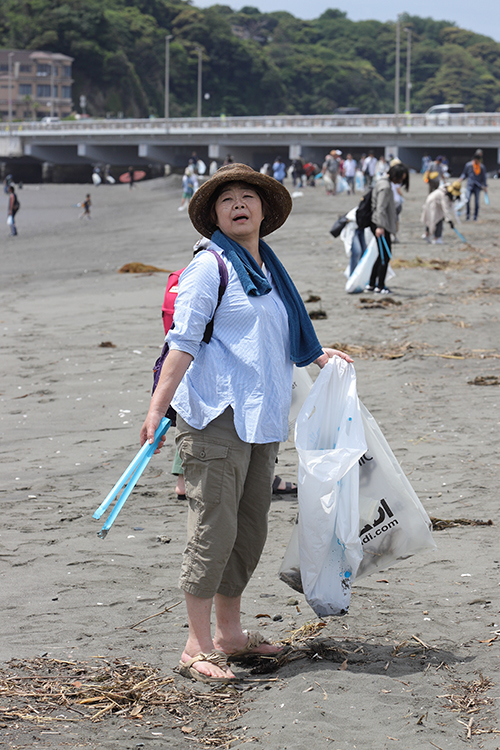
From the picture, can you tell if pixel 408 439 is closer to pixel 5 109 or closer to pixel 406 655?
pixel 406 655

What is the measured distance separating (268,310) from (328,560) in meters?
0.94

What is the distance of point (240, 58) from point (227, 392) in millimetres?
124703

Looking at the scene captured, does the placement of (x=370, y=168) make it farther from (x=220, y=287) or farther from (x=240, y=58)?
(x=240, y=58)

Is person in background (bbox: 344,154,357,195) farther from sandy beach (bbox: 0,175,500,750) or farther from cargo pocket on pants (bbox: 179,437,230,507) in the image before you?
cargo pocket on pants (bbox: 179,437,230,507)

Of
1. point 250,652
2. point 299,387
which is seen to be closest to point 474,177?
point 299,387

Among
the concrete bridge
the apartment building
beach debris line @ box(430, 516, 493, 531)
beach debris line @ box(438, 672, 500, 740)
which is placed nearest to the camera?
beach debris line @ box(438, 672, 500, 740)

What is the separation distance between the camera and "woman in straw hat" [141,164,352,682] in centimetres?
295

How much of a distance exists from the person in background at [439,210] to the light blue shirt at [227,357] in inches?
535

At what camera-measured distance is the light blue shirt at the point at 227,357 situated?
294cm

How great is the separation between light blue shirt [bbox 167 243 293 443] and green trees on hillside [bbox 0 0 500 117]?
354ft

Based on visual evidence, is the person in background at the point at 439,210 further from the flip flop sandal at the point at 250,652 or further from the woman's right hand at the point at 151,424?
the woman's right hand at the point at 151,424

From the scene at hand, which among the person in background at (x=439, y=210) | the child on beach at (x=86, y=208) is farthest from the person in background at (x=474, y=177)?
the child on beach at (x=86, y=208)

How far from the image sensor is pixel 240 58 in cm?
11981

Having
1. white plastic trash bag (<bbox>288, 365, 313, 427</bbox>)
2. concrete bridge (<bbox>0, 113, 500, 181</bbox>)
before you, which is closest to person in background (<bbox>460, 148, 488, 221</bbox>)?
white plastic trash bag (<bbox>288, 365, 313, 427</bbox>)
